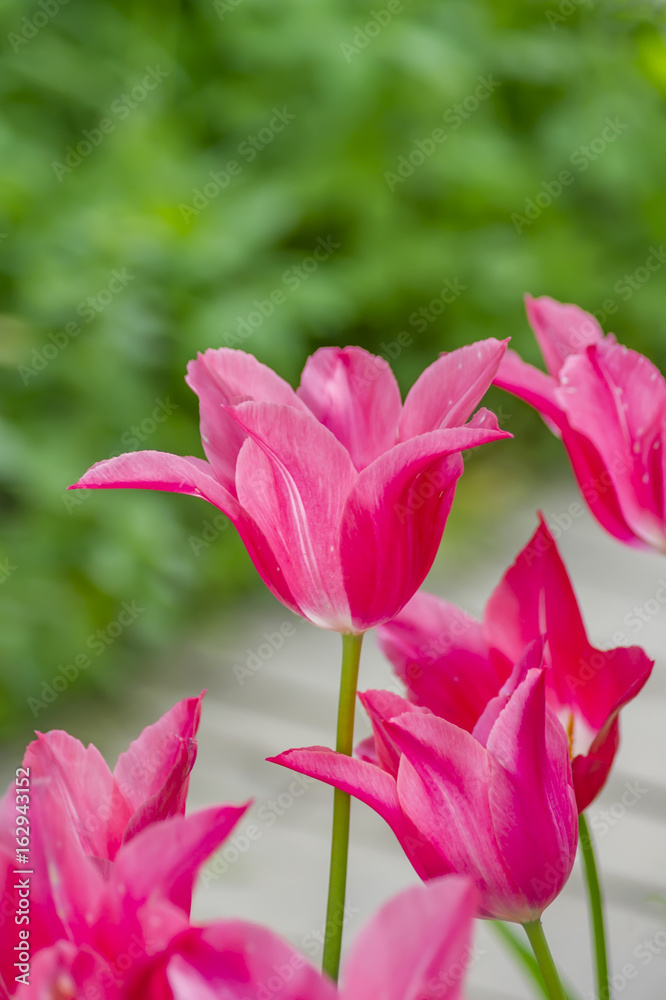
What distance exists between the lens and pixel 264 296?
1.72 m

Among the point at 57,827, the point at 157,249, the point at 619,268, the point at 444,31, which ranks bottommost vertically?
the point at 57,827

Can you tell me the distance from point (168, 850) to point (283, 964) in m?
0.03

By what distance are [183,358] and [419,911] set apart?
60.6 inches

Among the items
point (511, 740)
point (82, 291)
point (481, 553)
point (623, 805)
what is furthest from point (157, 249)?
point (511, 740)

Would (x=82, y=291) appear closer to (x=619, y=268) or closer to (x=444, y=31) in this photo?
(x=444, y=31)

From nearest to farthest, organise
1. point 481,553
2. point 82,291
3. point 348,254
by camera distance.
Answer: point 82,291
point 481,553
point 348,254

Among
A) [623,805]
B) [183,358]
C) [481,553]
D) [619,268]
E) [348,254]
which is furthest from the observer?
[619,268]
